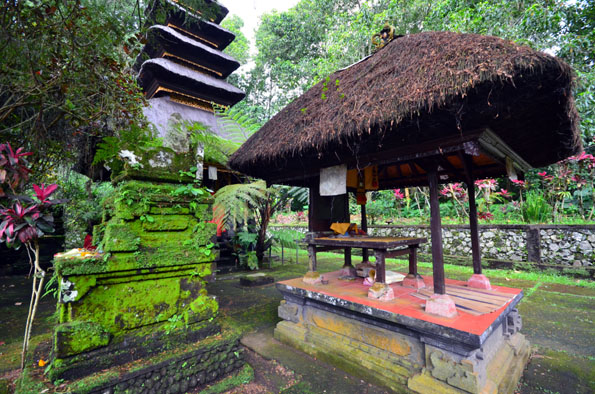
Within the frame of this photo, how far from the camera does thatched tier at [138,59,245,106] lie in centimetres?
838

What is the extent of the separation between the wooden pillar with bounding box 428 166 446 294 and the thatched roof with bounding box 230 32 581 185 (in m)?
0.45

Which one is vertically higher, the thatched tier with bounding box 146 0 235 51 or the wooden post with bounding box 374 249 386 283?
the thatched tier with bounding box 146 0 235 51

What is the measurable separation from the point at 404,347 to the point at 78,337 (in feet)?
9.04

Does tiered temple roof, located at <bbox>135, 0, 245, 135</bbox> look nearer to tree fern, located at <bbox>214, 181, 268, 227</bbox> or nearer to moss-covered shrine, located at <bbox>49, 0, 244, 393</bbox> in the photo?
tree fern, located at <bbox>214, 181, 268, 227</bbox>

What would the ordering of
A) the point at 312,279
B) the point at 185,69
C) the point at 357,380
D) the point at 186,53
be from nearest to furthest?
the point at 357,380 < the point at 312,279 < the point at 185,69 < the point at 186,53

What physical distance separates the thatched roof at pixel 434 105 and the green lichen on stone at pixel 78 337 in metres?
2.51

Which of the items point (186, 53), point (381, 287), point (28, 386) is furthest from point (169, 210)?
point (186, 53)

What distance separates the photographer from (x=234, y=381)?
8.32ft

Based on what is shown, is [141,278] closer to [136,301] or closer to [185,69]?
[136,301]

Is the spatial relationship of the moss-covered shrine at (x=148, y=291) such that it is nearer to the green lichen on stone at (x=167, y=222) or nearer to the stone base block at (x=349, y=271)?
the green lichen on stone at (x=167, y=222)

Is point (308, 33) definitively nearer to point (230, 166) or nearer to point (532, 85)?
point (230, 166)

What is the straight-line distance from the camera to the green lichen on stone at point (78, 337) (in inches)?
76.6

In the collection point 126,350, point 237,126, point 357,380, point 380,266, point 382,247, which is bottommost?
point 357,380

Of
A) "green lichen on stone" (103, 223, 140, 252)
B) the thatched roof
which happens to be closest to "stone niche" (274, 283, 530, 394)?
the thatched roof
